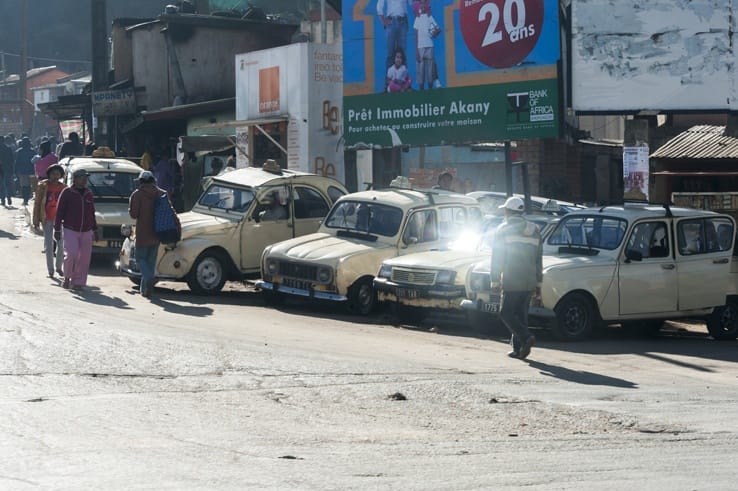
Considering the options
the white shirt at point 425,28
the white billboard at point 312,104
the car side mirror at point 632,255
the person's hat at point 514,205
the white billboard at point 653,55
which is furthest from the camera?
the white billboard at point 312,104

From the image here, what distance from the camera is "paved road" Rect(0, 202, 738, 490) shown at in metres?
7.39

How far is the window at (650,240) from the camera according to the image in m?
15.4

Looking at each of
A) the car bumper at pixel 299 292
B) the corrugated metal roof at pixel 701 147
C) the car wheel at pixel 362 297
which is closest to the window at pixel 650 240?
the car wheel at pixel 362 297

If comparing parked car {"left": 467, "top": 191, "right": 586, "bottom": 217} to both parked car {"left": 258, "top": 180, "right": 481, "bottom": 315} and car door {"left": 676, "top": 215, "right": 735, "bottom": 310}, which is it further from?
car door {"left": 676, "top": 215, "right": 735, "bottom": 310}

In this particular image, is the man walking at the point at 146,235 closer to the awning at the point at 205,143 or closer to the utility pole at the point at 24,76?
the awning at the point at 205,143

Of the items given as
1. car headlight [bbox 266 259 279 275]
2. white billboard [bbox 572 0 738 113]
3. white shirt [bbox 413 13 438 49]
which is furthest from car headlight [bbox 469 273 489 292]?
white shirt [bbox 413 13 438 49]

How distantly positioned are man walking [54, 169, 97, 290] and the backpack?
1262 mm

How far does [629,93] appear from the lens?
22.1m

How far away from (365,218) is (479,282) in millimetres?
3345

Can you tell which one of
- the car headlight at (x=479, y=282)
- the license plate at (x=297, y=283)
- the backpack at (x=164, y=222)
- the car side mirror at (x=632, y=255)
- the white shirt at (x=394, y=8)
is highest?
the white shirt at (x=394, y=8)

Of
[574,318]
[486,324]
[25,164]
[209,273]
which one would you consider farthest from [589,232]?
[25,164]

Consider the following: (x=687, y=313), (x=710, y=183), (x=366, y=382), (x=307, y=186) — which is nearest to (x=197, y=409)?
(x=366, y=382)

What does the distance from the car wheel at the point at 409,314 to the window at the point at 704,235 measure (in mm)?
3443

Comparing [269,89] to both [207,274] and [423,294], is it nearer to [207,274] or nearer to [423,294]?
[207,274]
